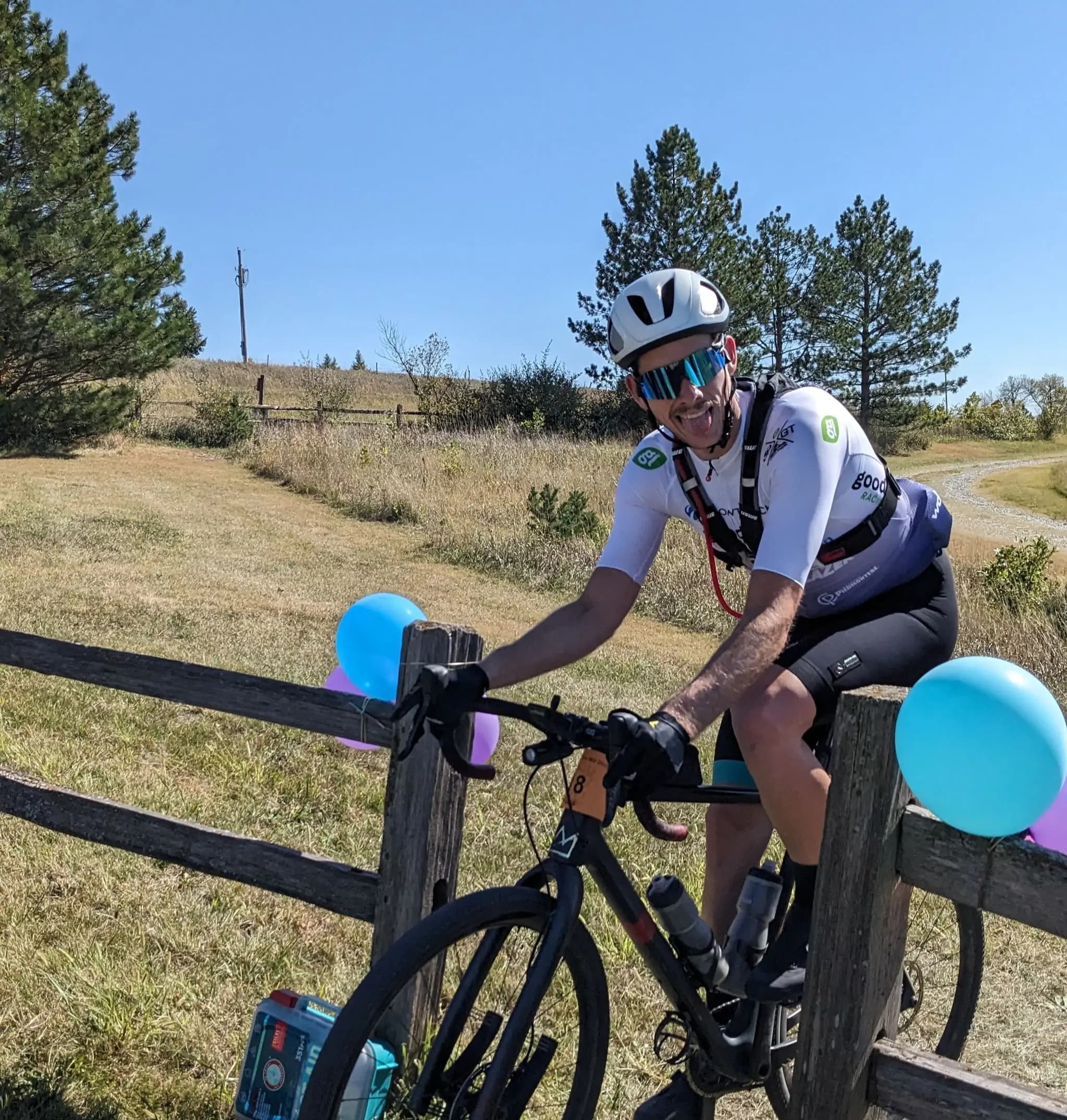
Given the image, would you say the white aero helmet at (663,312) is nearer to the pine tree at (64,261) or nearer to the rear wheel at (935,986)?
the rear wheel at (935,986)

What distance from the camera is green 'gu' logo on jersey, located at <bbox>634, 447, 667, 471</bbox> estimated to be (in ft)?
9.50

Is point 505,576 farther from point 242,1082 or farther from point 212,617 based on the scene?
point 242,1082

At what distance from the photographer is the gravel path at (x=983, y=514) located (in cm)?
2831

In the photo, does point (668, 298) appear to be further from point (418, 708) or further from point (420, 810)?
point (420, 810)

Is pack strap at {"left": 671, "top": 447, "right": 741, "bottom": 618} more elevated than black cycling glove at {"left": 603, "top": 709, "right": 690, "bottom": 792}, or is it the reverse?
pack strap at {"left": 671, "top": 447, "right": 741, "bottom": 618}

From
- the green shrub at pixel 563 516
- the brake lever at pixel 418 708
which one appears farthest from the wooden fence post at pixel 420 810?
the green shrub at pixel 563 516

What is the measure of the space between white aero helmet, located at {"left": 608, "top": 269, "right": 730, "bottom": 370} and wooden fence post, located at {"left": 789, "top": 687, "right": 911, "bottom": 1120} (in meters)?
0.99

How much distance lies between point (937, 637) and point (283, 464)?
2178cm

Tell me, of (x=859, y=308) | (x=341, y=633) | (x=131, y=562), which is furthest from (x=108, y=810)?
(x=859, y=308)

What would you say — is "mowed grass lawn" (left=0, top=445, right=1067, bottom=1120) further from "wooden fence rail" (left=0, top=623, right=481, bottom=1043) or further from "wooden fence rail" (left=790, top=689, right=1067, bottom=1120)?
"wooden fence rail" (left=790, top=689, right=1067, bottom=1120)

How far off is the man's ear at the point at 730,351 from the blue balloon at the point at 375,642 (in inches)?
44.9

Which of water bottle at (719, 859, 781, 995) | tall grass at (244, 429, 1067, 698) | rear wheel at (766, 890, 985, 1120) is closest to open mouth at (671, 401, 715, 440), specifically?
water bottle at (719, 859, 781, 995)

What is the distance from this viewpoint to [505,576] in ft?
45.0

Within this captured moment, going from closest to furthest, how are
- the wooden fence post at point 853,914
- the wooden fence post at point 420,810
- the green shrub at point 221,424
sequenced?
the wooden fence post at point 853,914, the wooden fence post at point 420,810, the green shrub at point 221,424
